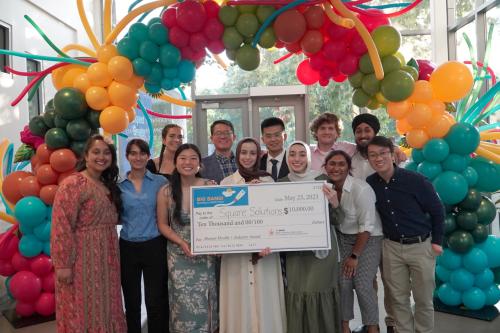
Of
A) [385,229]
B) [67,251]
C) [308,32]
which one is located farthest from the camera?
[308,32]

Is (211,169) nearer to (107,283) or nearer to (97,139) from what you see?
(97,139)

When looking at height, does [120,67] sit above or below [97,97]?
above

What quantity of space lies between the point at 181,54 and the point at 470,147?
228cm

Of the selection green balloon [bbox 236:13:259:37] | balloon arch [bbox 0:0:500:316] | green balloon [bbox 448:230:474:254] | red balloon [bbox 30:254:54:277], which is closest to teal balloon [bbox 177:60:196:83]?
balloon arch [bbox 0:0:500:316]

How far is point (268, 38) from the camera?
2.84 m

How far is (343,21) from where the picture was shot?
2543 mm

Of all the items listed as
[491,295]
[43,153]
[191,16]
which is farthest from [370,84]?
[43,153]

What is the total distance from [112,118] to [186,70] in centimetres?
65

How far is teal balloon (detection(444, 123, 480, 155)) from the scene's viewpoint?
2.97 m

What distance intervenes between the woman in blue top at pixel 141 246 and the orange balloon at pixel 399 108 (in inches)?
67.3

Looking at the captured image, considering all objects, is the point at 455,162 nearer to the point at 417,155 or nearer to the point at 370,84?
the point at 417,155

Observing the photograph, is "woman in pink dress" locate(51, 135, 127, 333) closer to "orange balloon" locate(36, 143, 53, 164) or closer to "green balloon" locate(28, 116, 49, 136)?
"orange balloon" locate(36, 143, 53, 164)

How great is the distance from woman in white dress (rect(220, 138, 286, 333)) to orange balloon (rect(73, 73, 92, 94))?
4.41 ft

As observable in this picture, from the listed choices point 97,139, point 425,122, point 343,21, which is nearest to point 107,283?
point 97,139
